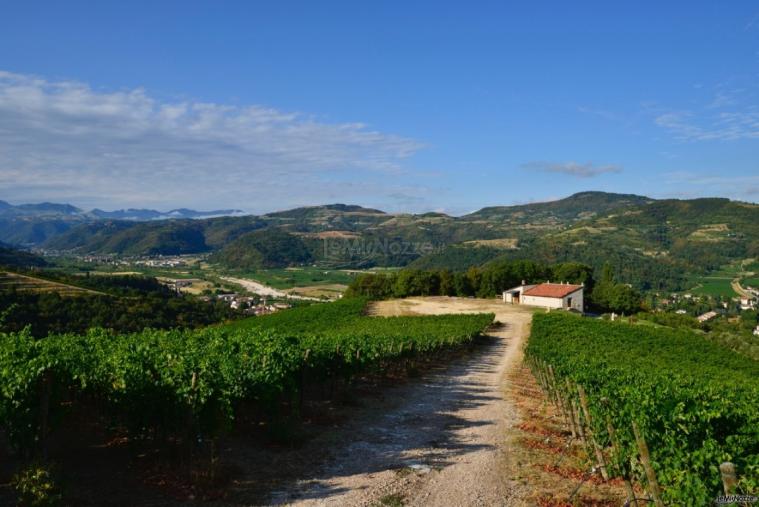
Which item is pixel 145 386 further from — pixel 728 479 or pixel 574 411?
pixel 574 411

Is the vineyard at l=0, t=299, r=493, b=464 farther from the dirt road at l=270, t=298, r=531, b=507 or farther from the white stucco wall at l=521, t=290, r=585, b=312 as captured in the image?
the white stucco wall at l=521, t=290, r=585, b=312

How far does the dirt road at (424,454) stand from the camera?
10.1m

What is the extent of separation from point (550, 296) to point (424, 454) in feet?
224

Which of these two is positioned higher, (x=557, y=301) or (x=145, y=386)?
(x=145, y=386)

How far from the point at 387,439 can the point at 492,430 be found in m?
3.71

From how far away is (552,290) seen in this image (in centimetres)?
7794

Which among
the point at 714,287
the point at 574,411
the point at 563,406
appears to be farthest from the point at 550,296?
the point at 714,287

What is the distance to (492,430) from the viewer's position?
51.1 feet

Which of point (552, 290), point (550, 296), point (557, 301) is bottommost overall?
point (557, 301)

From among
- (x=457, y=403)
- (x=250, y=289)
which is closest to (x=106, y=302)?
(x=457, y=403)

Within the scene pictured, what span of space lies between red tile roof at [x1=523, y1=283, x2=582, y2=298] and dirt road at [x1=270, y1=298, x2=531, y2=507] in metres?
55.7

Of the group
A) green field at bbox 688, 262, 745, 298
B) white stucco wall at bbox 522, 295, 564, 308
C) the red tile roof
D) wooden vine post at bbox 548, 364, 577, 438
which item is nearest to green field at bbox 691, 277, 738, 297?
green field at bbox 688, 262, 745, 298

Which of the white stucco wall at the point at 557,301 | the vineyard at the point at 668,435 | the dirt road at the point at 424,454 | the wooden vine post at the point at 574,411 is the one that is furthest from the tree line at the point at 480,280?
the wooden vine post at the point at 574,411

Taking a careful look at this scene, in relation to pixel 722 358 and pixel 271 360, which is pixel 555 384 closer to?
pixel 271 360
